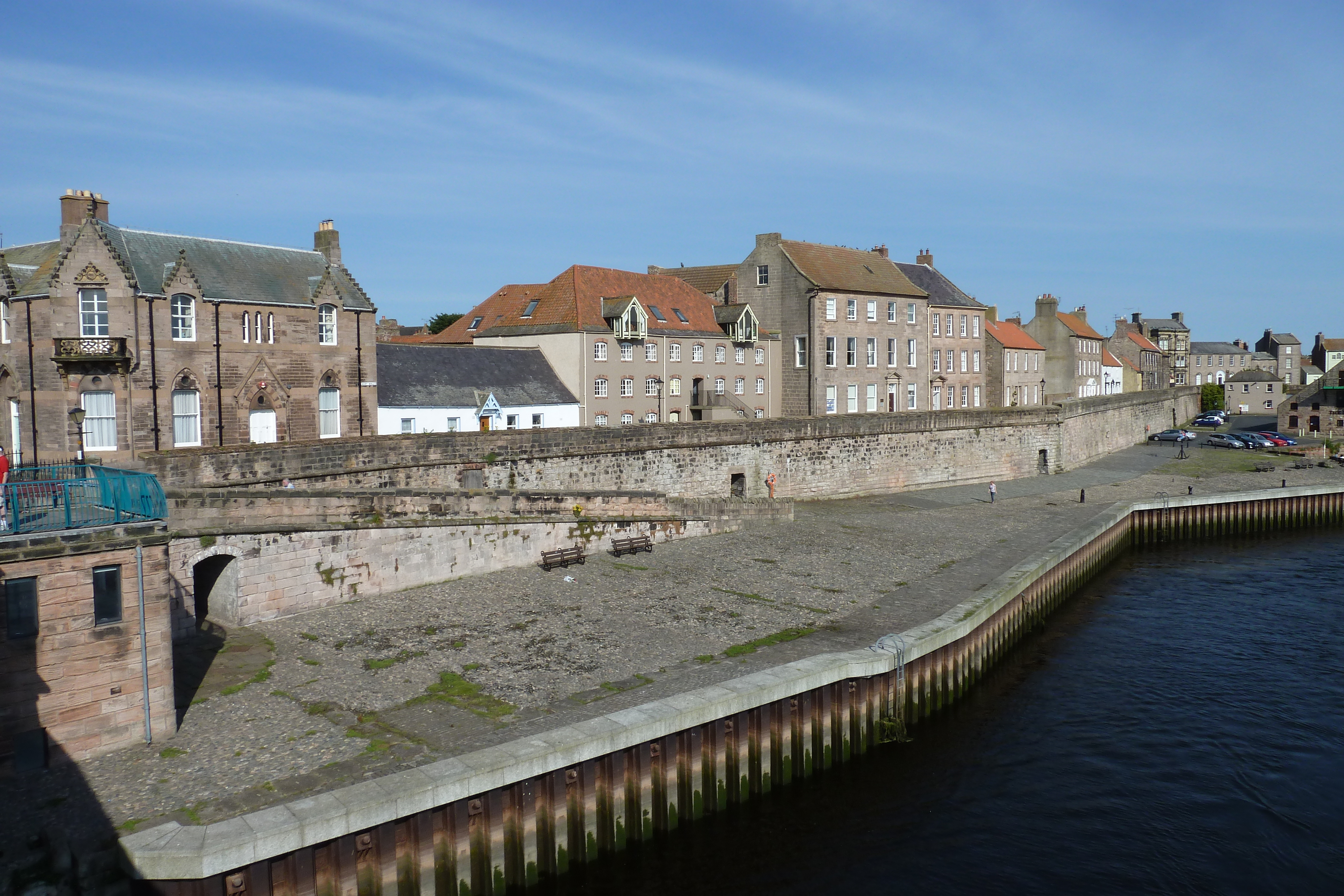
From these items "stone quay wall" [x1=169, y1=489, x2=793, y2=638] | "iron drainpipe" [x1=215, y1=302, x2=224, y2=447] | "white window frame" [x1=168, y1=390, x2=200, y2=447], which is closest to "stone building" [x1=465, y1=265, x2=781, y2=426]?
"stone quay wall" [x1=169, y1=489, x2=793, y2=638]

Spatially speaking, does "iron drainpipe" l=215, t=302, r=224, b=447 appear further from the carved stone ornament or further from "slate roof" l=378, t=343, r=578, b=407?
"slate roof" l=378, t=343, r=578, b=407

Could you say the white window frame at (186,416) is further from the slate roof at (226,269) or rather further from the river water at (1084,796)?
the river water at (1084,796)

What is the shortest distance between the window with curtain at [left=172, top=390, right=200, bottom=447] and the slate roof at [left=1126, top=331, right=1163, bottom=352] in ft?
351

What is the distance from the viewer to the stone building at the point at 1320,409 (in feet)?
259

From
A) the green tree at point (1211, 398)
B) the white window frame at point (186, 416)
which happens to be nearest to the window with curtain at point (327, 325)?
the white window frame at point (186, 416)

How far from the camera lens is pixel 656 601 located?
24.5 metres

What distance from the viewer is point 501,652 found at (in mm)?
20062

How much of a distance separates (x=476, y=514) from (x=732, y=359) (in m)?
30.2

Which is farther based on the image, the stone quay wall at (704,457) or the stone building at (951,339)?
the stone building at (951,339)

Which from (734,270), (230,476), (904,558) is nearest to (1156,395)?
(734,270)

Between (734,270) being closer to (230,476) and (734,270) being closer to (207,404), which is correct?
(207,404)

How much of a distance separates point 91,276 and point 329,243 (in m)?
10.7

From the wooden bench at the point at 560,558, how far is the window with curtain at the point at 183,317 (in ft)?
49.1

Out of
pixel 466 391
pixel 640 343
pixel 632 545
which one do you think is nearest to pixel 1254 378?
pixel 640 343
